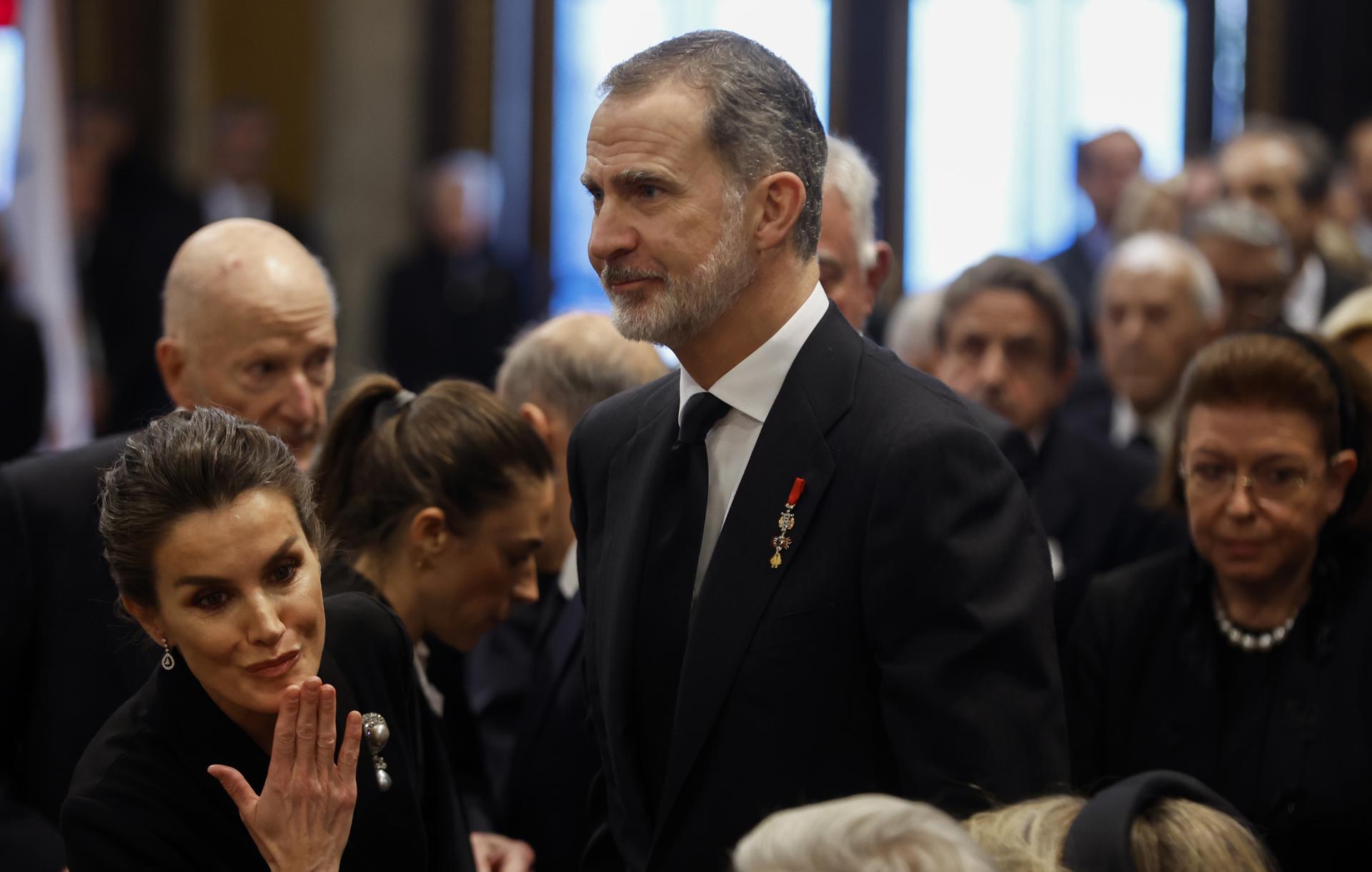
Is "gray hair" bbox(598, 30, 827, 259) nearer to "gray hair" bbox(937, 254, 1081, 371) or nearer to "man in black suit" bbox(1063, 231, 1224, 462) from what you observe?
"gray hair" bbox(937, 254, 1081, 371)

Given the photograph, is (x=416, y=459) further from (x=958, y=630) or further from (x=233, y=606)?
(x=958, y=630)

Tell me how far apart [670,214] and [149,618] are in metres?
0.89

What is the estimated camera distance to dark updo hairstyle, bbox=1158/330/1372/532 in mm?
3035

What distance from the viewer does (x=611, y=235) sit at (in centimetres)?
235

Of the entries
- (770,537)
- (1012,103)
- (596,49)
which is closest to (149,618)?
(770,537)

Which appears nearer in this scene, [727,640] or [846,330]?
[727,640]

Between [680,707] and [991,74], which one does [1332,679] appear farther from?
[991,74]

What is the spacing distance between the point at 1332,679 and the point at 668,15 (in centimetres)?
817

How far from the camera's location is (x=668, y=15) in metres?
10.5

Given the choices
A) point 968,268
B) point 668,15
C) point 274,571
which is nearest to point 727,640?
point 274,571

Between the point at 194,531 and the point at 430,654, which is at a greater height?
the point at 194,531

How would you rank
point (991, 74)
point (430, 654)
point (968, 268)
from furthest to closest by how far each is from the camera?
point (991, 74), point (968, 268), point (430, 654)

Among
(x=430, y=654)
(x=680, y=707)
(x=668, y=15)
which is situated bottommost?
(x=430, y=654)

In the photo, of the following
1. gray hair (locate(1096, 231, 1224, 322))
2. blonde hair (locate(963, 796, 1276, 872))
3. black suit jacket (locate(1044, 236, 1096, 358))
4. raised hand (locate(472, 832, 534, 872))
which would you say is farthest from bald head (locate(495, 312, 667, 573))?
black suit jacket (locate(1044, 236, 1096, 358))
